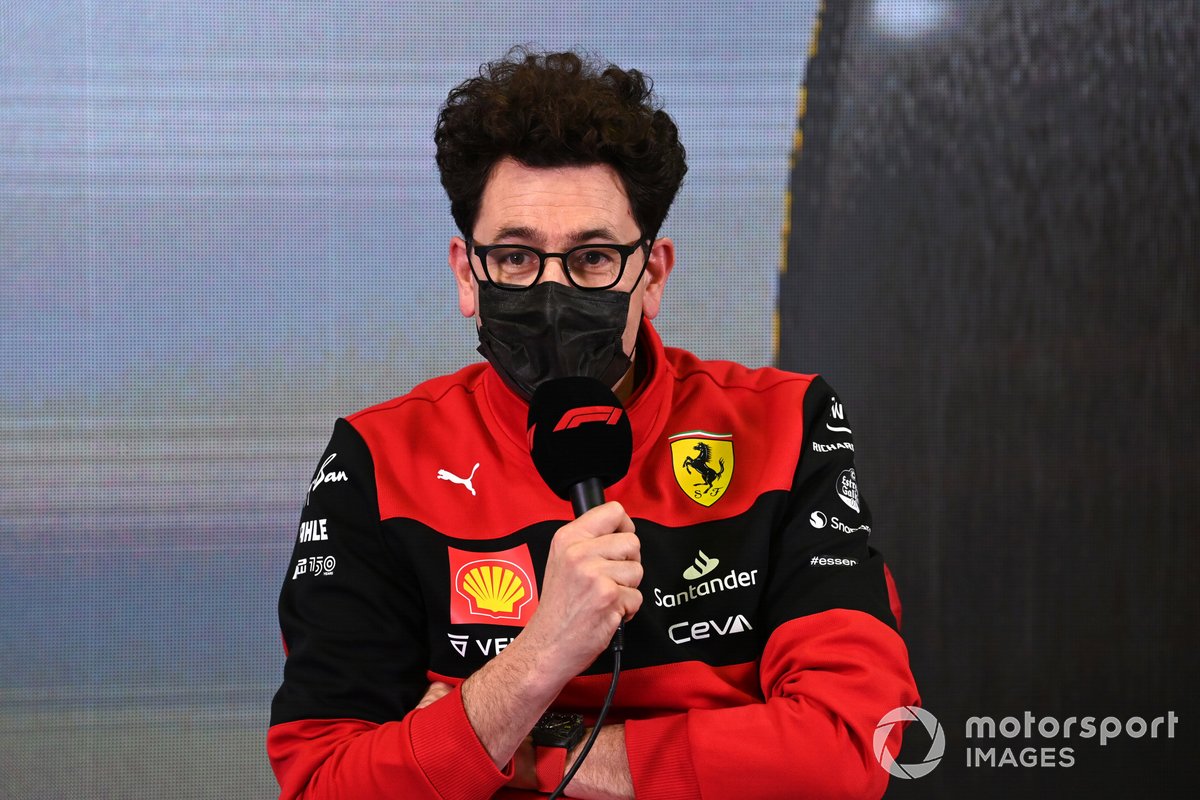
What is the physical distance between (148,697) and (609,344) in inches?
57.9

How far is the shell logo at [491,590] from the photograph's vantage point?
1.39m

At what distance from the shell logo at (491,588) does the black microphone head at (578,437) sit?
0.27m

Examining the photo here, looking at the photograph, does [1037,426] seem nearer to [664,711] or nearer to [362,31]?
[664,711]

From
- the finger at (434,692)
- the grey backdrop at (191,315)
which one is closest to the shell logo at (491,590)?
the finger at (434,692)

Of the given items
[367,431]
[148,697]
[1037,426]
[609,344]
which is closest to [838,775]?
[609,344]

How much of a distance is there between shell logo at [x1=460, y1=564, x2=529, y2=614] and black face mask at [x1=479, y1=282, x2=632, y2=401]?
24cm

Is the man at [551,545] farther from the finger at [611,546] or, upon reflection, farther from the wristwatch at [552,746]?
the finger at [611,546]

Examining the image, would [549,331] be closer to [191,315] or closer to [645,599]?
[645,599]

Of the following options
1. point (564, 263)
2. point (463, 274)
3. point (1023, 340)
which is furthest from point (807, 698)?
point (1023, 340)

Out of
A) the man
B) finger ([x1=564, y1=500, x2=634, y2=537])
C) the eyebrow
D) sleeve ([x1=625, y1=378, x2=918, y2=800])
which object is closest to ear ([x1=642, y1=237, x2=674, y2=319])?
the man

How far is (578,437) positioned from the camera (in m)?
1.13

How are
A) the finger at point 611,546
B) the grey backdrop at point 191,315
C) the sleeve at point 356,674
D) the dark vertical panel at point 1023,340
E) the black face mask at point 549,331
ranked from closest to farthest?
the finger at point 611,546 < the sleeve at point 356,674 < the black face mask at point 549,331 < the grey backdrop at point 191,315 < the dark vertical panel at point 1023,340

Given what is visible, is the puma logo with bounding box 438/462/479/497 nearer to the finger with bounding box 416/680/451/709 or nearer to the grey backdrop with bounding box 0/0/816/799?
the finger with bounding box 416/680/451/709

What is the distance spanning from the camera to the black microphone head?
1.12 metres
